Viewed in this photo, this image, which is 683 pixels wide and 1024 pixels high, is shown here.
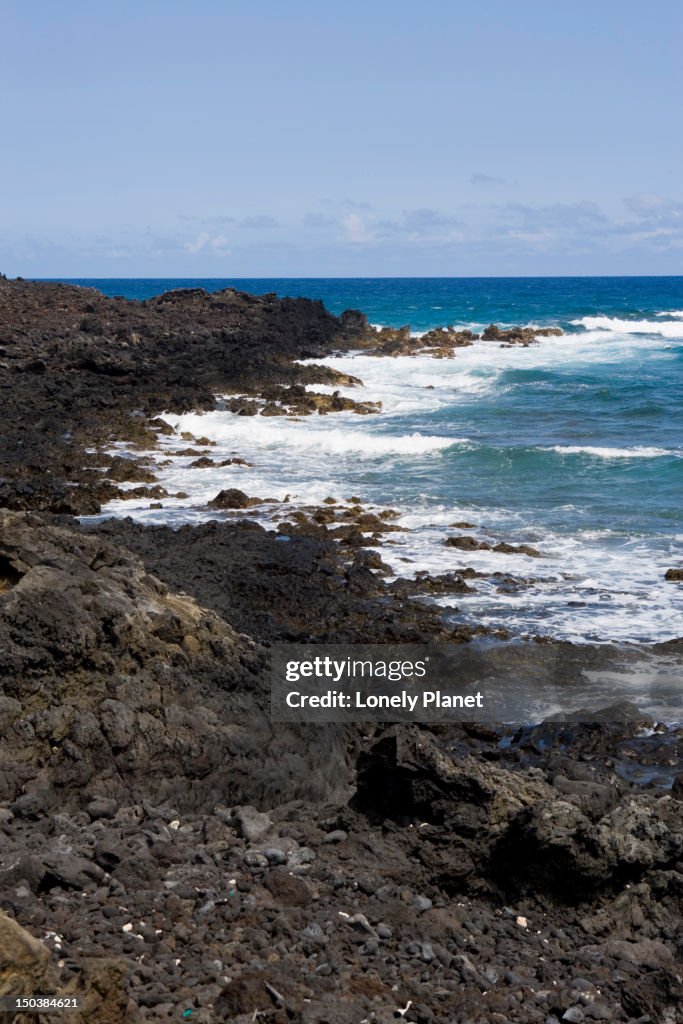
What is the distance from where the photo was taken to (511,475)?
20.6 m

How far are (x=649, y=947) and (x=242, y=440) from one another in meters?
19.5

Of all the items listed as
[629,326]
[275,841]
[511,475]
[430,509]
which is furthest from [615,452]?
[629,326]

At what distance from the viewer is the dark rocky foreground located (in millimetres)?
5023

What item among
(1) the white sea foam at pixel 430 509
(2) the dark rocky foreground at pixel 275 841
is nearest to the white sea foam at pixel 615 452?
(1) the white sea foam at pixel 430 509

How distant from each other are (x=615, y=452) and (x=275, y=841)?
1785 centimetres

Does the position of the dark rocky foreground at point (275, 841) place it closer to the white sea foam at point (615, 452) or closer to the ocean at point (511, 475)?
the ocean at point (511, 475)

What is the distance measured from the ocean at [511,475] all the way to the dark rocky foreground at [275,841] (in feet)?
7.23

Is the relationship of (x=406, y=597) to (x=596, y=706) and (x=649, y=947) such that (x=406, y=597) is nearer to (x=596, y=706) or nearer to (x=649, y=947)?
(x=596, y=706)

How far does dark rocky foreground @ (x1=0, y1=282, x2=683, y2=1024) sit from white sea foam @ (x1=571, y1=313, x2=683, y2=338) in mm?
55855

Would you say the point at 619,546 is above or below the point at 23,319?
below

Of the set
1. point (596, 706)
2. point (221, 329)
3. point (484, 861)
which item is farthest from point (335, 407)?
point (484, 861)

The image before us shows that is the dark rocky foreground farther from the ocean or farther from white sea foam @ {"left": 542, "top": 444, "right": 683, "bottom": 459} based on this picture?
white sea foam @ {"left": 542, "top": 444, "right": 683, "bottom": 459}

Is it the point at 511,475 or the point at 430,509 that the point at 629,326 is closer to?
the point at 511,475

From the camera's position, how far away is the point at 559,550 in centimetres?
1500
